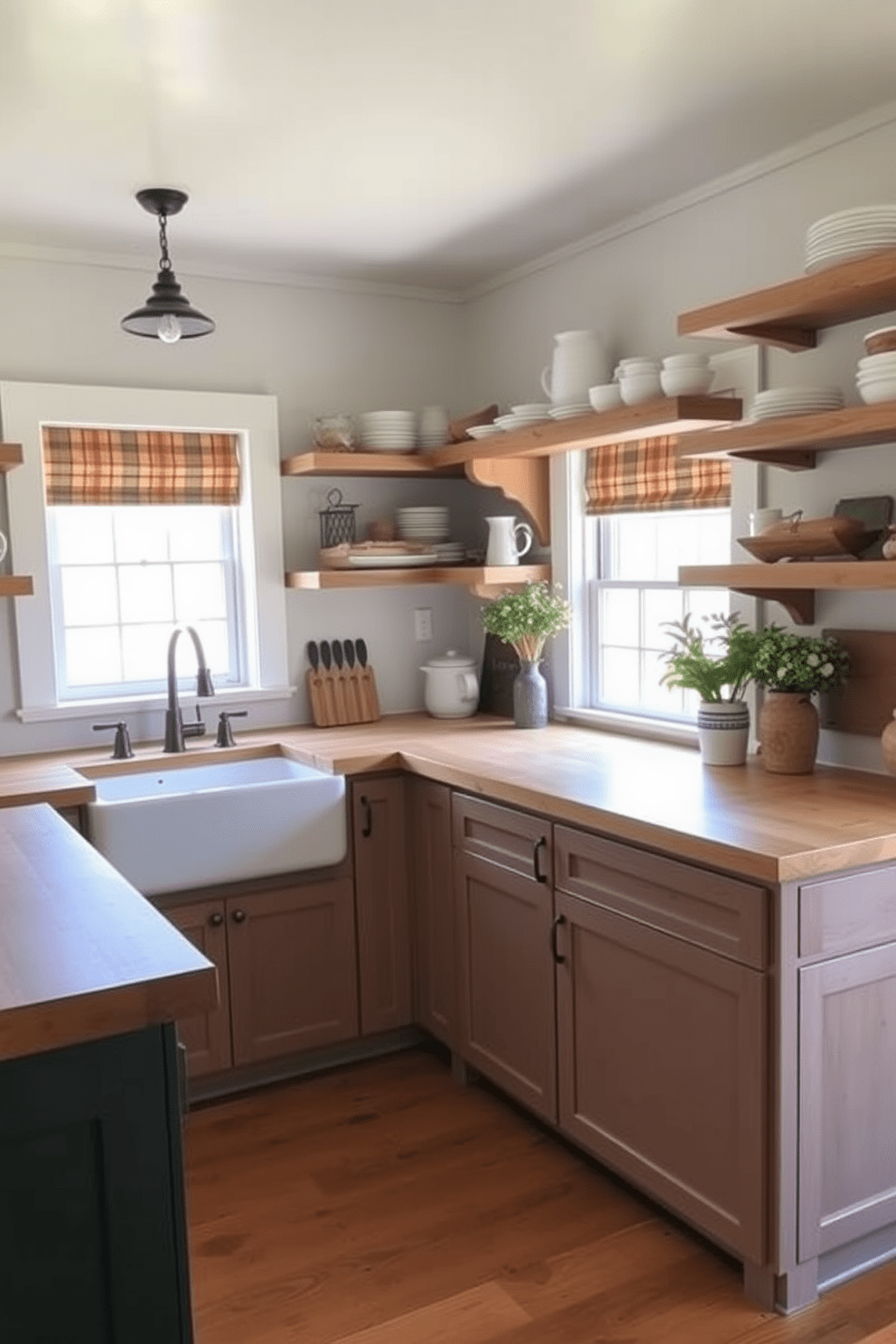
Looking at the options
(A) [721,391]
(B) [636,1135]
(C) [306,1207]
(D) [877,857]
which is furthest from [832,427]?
(C) [306,1207]

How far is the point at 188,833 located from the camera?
116 inches

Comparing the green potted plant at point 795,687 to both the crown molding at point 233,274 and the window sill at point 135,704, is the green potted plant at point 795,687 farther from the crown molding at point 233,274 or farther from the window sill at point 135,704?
the crown molding at point 233,274

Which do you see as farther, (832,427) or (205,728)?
(205,728)

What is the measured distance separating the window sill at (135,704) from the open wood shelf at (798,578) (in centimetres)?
156

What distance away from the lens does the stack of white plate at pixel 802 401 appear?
2.47 m

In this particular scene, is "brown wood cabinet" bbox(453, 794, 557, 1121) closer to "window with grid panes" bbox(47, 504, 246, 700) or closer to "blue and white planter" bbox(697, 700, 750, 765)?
"blue and white planter" bbox(697, 700, 750, 765)

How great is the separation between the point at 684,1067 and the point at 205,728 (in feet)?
6.34

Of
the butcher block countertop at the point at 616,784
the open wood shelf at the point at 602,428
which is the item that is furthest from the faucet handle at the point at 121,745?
the open wood shelf at the point at 602,428

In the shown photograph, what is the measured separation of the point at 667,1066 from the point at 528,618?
1.56 m

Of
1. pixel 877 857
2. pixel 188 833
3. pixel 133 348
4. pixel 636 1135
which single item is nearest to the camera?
pixel 877 857

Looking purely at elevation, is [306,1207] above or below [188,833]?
below

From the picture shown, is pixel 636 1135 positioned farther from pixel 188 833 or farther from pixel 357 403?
pixel 357 403

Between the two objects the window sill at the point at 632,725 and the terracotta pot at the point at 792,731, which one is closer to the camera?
the terracotta pot at the point at 792,731

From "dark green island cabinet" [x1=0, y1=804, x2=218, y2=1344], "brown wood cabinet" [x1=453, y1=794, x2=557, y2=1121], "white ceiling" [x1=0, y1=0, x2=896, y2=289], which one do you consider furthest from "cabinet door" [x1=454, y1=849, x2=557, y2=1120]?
"white ceiling" [x1=0, y1=0, x2=896, y2=289]
